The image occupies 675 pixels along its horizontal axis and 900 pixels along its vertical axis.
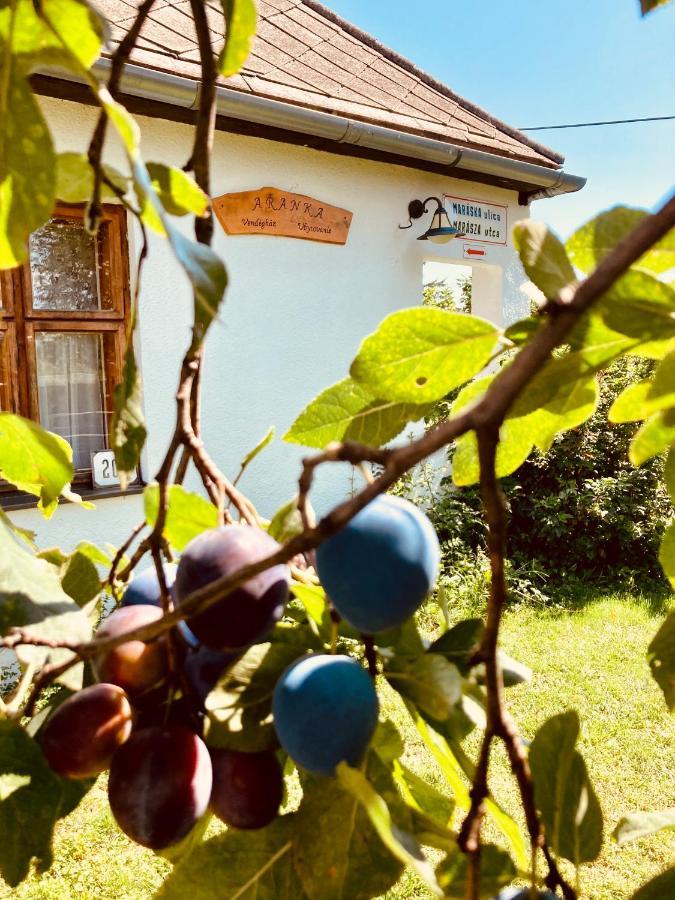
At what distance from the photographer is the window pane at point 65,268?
3.44 meters

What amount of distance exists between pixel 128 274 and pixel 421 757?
8.01 ft

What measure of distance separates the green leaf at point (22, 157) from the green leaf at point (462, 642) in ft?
1.01

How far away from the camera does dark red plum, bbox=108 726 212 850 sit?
1.41ft

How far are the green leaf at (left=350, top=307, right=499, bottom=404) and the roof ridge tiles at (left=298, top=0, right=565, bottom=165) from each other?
217 inches

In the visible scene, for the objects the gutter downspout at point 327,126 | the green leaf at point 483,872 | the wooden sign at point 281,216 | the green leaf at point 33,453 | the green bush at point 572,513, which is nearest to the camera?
the green leaf at point 483,872

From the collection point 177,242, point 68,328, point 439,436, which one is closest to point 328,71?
point 68,328

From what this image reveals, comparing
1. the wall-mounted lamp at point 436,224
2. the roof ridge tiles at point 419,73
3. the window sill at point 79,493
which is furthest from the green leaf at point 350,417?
the roof ridge tiles at point 419,73

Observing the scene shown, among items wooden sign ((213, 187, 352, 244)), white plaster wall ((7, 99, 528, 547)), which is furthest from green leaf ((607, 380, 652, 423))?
wooden sign ((213, 187, 352, 244))

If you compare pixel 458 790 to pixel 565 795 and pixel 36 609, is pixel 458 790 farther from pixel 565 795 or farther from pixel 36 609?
pixel 36 609

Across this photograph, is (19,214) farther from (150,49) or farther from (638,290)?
(150,49)

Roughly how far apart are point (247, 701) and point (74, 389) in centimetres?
346

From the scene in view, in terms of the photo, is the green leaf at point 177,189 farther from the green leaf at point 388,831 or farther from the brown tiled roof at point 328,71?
the brown tiled roof at point 328,71

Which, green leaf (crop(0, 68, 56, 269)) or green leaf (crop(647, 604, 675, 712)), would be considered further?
green leaf (crop(647, 604, 675, 712))

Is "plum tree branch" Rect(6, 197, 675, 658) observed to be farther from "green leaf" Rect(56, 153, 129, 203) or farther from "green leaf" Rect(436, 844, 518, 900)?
"green leaf" Rect(56, 153, 129, 203)
